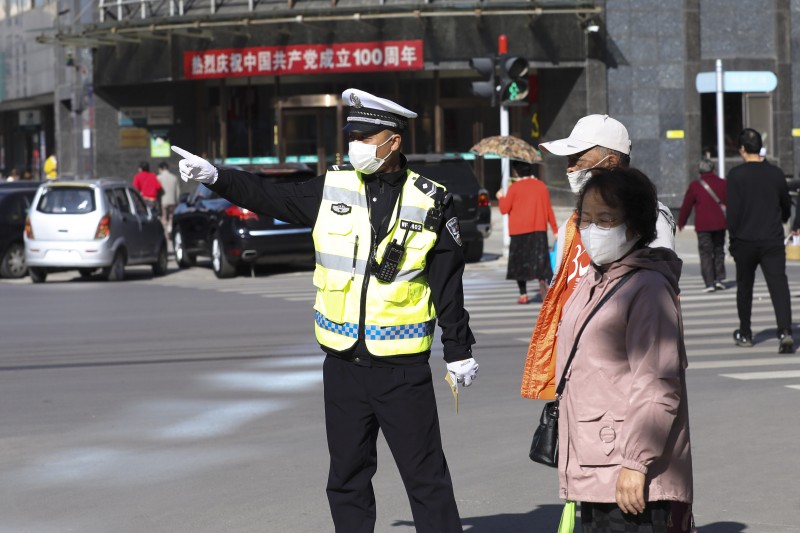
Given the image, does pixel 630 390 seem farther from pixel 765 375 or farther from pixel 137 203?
pixel 137 203

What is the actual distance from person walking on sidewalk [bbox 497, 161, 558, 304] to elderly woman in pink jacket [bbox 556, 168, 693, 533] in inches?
492

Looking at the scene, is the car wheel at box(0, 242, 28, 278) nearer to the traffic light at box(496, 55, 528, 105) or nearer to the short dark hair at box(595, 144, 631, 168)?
the traffic light at box(496, 55, 528, 105)

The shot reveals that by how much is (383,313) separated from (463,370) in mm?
371

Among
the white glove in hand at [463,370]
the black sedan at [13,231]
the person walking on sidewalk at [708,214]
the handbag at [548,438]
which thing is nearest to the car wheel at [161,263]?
the black sedan at [13,231]

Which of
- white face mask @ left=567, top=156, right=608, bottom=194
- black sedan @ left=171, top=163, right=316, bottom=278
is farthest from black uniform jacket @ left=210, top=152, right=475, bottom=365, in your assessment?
black sedan @ left=171, top=163, right=316, bottom=278

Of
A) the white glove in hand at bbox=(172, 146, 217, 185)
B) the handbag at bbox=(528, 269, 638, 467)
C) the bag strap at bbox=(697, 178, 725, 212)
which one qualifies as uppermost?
the bag strap at bbox=(697, 178, 725, 212)

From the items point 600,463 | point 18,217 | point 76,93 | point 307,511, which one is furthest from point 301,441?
point 76,93

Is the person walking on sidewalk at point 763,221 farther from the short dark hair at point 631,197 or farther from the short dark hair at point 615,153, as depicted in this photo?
the short dark hair at point 631,197

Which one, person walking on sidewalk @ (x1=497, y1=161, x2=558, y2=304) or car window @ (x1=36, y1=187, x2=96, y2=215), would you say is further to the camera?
car window @ (x1=36, y1=187, x2=96, y2=215)

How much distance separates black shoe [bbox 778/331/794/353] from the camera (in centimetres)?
1204

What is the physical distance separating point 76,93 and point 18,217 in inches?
605

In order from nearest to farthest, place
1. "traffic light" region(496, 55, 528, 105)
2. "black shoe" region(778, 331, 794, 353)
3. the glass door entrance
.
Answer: "black shoe" region(778, 331, 794, 353) < "traffic light" region(496, 55, 528, 105) < the glass door entrance

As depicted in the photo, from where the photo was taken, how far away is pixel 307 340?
13.7m

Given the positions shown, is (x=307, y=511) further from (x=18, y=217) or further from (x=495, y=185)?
(x=495, y=185)
